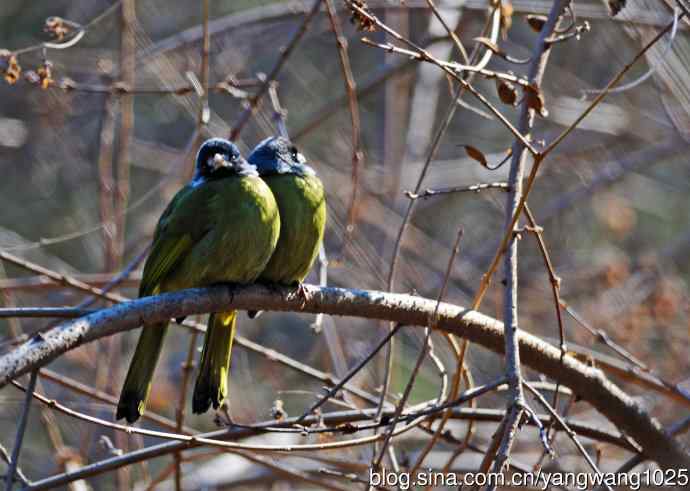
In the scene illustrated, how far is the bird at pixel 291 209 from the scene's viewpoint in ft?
14.0

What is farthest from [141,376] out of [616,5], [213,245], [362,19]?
[616,5]

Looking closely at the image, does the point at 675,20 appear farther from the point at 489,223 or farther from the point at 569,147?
the point at 489,223

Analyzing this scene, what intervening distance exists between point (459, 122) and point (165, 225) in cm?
523

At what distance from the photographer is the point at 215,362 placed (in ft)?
14.0

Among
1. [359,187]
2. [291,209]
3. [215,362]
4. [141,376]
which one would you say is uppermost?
[359,187]

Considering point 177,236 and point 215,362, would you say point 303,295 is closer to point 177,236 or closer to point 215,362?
point 215,362

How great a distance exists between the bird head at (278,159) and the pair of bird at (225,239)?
0.04 ft

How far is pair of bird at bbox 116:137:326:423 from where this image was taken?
4148 millimetres

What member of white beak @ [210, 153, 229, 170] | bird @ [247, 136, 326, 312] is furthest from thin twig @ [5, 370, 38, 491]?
white beak @ [210, 153, 229, 170]

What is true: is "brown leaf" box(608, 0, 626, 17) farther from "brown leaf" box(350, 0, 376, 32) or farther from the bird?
the bird

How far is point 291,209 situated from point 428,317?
1.20m

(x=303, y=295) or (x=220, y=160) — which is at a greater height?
(x=220, y=160)

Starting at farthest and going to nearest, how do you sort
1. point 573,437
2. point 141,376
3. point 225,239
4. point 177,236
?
point 177,236 < point 225,239 < point 141,376 < point 573,437

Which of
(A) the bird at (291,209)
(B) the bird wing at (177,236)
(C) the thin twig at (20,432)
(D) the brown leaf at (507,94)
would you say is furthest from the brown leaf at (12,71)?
(D) the brown leaf at (507,94)
